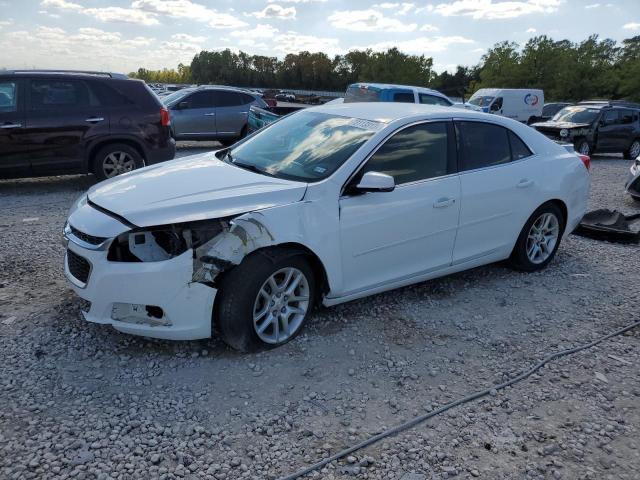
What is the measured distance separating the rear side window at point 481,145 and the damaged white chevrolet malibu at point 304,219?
0.6 inches

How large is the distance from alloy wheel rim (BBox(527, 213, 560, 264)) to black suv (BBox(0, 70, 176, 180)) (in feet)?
19.4

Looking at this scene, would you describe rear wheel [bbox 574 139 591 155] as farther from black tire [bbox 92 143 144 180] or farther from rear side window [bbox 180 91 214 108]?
black tire [bbox 92 143 144 180]

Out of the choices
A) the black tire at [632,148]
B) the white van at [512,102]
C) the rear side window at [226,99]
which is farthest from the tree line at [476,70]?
the rear side window at [226,99]

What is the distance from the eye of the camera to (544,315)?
176 inches

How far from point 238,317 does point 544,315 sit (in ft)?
8.71

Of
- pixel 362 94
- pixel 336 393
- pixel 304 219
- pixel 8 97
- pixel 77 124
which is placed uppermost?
pixel 362 94

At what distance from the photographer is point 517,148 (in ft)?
16.4

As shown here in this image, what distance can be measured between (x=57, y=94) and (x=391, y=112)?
18.9ft

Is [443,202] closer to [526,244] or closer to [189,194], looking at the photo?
[526,244]

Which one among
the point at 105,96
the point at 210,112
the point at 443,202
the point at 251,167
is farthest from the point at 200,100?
the point at 443,202

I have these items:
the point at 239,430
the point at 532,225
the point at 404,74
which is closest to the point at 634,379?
the point at 532,225

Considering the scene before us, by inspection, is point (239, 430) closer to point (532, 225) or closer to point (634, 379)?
point (634, 379)

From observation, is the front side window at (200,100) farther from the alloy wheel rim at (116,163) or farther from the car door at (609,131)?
the car door at (609,131)

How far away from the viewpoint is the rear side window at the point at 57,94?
7805 millimetres
